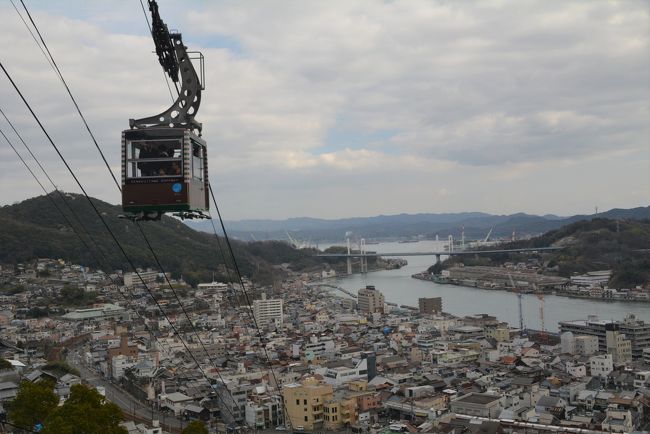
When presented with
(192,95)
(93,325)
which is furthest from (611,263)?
(192,95)

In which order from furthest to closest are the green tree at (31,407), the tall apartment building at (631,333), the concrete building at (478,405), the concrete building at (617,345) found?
the tall apartment building at (631,333)
the concrete building at (617,345)
the concrete building at (478,405)
the green tree at (31,407)

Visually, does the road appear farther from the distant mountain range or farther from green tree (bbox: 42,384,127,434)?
the distant mountain range

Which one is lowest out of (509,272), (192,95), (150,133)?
(509,272)

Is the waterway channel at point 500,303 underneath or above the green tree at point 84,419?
underneath

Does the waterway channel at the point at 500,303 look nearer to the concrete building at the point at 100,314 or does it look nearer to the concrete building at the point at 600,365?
Answer: the concrete building at the point at 600,365

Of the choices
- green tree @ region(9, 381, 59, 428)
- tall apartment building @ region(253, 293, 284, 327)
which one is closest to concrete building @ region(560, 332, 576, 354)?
tall apartment building @ region(253, 293, 284, 327)

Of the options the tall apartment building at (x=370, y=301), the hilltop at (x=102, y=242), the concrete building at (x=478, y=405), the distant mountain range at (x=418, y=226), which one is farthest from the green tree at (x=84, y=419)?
the distant mountain range at (x=418, y=226)

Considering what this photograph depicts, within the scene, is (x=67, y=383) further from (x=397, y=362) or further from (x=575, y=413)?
(x=575, y=413)
